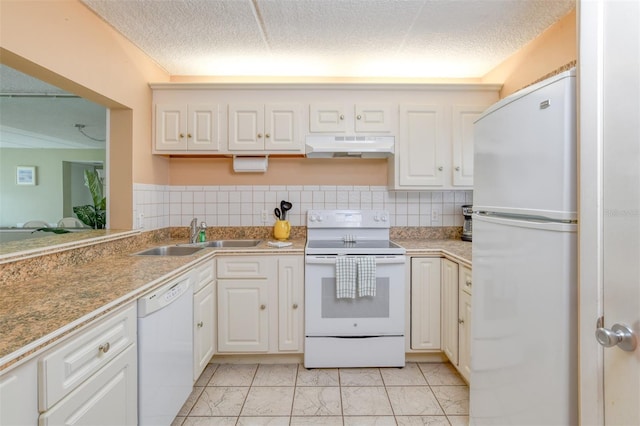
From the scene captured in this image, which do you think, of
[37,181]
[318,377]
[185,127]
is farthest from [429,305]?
[37,181]

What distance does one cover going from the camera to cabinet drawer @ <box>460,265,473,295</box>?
200 cm

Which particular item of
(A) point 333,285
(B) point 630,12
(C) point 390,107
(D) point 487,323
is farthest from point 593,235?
(C) point 390,107

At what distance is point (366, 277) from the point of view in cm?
227

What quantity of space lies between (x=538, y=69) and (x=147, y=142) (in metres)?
2.93

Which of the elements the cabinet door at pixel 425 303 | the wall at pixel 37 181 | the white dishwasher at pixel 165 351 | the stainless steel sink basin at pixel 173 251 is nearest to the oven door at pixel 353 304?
the cabinet door at pixel 425 303

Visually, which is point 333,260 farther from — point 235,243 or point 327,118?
point 327,118

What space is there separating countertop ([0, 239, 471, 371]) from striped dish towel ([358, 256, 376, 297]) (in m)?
0.57

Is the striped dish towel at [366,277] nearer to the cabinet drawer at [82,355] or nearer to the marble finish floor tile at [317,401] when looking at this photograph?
the marble finish floor tile at [317,401]

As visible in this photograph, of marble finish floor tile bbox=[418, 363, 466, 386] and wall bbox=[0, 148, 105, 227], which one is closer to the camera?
marble finish floor tile bbox=[418, 363, 466, 386]

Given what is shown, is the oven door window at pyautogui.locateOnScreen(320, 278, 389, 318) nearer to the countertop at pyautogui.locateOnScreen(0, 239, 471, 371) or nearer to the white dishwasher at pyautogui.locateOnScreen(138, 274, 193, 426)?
the countertop at pyautogui.locateOnScreen(0, 239, 471, 371)

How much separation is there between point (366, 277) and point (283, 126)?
1374 millimetres

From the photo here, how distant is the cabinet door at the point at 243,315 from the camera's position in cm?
237

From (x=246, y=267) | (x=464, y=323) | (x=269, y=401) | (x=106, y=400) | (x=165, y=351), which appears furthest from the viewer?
(x=246, y=267)

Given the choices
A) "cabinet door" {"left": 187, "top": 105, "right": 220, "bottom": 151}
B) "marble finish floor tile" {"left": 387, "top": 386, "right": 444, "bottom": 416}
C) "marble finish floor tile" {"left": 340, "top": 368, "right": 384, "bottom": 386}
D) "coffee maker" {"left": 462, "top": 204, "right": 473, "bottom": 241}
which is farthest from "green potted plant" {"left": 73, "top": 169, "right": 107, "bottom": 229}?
"coffee maker" {"left": 462, "top": 204, "right": 473, "bottom": 241}
